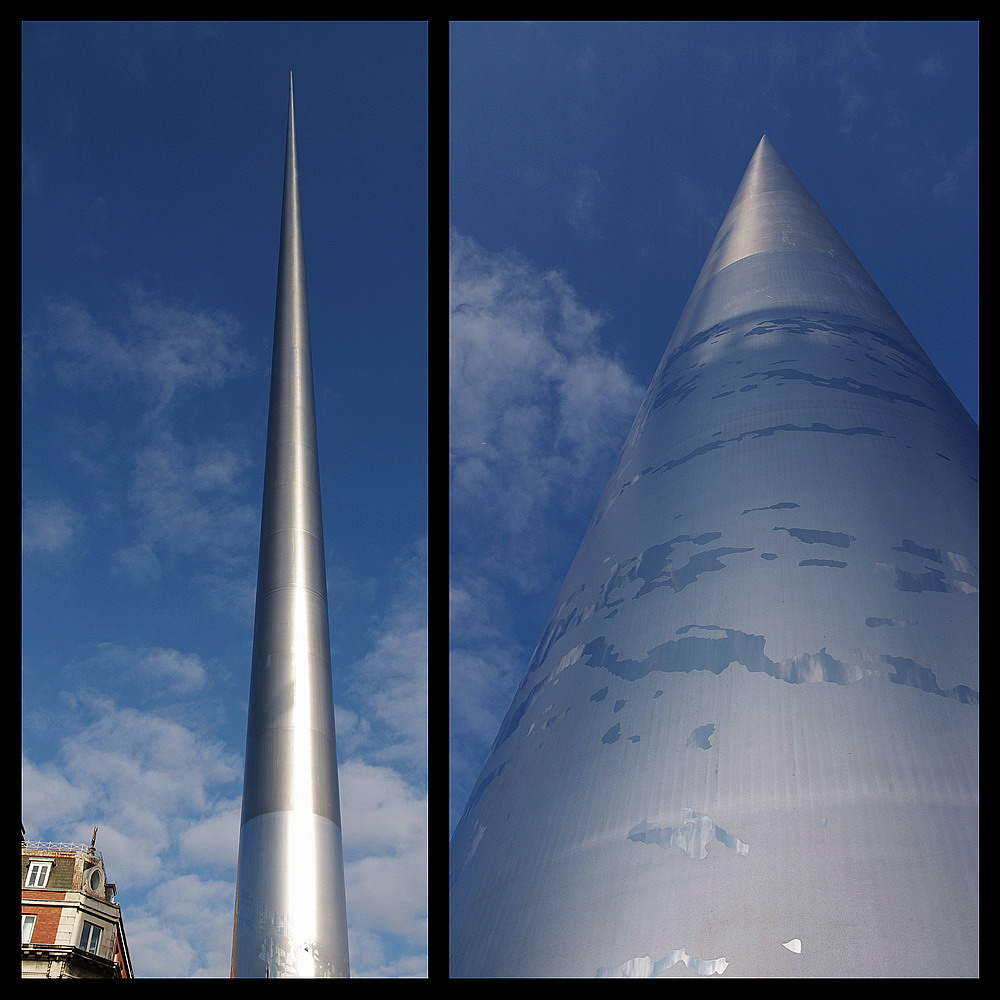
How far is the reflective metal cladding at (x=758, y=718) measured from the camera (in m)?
3.24

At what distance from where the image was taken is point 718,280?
11.7m

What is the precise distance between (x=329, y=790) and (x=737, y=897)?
5275 mm

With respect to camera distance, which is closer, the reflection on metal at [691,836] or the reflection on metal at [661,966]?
the reflection on metal at [661,966]

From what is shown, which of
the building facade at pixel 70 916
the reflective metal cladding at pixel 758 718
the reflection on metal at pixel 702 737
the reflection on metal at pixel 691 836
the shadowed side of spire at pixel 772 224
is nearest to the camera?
the reflective metal cladding at pixel 758 718


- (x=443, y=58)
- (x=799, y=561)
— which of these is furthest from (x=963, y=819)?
(x=443, y=58)

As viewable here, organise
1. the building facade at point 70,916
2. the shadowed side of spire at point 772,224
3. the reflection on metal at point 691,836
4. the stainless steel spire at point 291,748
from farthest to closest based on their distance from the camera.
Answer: the building facade at point 70,916 → the shadowed side of spire at point 772,224 → the stainless steel spire at point 291,748 → the reflection on metal at point 691,836

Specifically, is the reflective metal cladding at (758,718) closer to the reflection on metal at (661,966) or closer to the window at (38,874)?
the reflection on metal at (661,966)

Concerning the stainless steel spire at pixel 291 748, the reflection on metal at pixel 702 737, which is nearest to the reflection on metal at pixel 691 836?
the reflection on metal at pixel 702 737

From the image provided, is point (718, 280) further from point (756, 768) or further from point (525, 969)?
point (525, 969)

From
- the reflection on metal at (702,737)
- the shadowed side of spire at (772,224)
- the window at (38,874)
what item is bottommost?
the window at (38,874)

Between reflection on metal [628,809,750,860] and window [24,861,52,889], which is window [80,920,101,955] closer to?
window [24,861,52,889]

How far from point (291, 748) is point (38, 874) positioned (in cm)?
4706

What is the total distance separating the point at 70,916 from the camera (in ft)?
148

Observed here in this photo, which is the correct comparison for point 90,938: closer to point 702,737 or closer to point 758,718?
point 702,737
